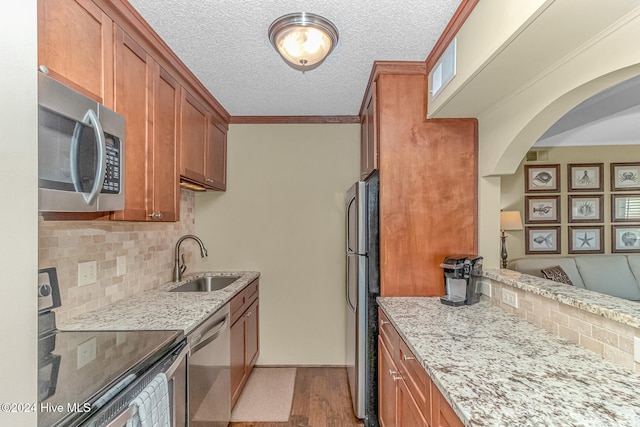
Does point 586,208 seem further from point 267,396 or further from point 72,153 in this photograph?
point 72,153

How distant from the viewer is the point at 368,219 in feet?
7.30

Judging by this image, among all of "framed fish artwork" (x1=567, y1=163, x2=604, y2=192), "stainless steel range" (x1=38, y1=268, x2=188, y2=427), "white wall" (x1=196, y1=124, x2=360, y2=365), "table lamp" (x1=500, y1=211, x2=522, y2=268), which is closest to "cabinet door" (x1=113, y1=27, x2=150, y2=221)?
"stainless steel range" (x1=38, y1=268, x2=188, y2=427)

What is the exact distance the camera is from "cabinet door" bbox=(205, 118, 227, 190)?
2.73 m

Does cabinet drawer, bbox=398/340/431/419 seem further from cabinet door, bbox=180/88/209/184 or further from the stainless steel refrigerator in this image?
cabinet door, bbox=180/88/209/184

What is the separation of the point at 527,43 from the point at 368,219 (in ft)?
4.23

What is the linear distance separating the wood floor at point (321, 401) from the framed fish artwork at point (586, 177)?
147 inches

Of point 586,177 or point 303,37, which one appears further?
point 586,177

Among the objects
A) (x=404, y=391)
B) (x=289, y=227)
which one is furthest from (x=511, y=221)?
(x=404, y=391)

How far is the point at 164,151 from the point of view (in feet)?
6.44

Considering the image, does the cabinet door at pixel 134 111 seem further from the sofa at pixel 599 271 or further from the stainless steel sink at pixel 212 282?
the sofa at pixel 599 271

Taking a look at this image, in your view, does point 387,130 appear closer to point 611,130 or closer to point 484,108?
point 484,108

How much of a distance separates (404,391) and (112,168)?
1.60 m

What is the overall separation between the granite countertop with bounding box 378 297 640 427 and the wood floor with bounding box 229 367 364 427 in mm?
1253

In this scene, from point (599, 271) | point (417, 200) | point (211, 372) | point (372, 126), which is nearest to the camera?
point (211, 372)
